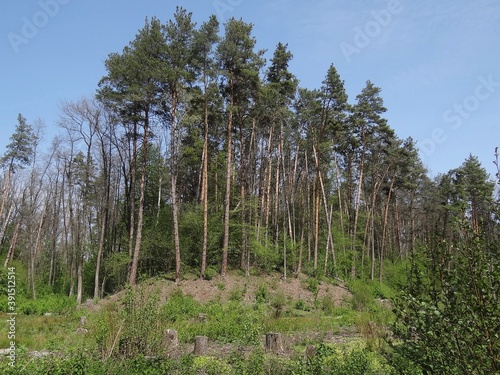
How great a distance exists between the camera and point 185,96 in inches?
822

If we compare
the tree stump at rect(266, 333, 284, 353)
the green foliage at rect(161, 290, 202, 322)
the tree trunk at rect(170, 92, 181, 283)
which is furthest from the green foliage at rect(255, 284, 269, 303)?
the tree stump at rect(266, 333, 284, 353)

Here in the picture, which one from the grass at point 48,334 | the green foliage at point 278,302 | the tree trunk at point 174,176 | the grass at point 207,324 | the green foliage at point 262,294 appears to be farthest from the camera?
the tree trunk at point 174,176

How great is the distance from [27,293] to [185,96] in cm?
2082

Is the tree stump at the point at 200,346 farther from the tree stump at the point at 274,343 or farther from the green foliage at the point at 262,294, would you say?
the green foliage at the point at 262,294

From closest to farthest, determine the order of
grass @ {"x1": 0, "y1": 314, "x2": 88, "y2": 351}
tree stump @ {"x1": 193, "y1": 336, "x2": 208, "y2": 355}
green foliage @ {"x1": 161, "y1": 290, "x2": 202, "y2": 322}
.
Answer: tree stump @ {"x1": 193, "y1": 336, "x2": 208, "y2": 355} < grass @ {"x1": 0, "y1": 314, "x2": 88, "y2": 351} < green foliage @ {"x1": 161, "y1": 290, "x2": 202, "y2": 322}

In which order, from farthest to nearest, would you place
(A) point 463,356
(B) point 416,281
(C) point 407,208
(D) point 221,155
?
1. (C) point 407,208
2. (D) point 221,155
3. (B) point 416,281
4. (A) point 463,356

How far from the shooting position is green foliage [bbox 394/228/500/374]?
254cm

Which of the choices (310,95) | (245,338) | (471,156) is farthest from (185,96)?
(471,156)

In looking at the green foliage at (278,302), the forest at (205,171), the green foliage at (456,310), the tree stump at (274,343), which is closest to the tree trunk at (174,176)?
the forest at (205,171)

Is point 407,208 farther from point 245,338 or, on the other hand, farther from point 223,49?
point 245,338

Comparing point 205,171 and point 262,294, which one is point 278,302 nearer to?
point 262,294

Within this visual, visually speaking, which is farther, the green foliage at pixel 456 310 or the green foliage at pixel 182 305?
the green foliage at pixel 182 305

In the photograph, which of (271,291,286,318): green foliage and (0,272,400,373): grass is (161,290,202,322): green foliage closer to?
(0,272,400,373): grass

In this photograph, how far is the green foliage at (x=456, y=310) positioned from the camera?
2.54 m
